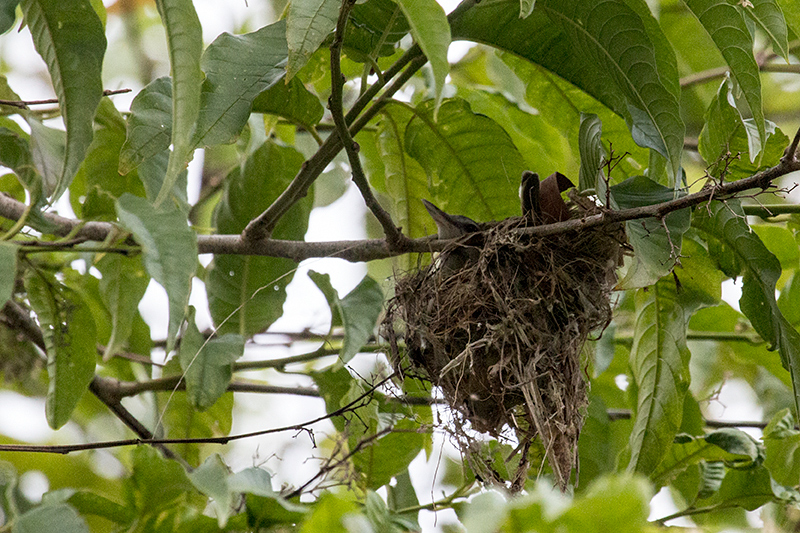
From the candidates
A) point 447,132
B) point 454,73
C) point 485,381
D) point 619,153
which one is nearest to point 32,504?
point 485,381

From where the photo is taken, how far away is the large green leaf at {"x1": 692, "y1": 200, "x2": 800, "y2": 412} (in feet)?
3.58

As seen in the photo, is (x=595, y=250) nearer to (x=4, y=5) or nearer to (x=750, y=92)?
(x=750, y=92)

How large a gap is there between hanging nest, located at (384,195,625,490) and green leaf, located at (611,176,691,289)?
0.10 metres

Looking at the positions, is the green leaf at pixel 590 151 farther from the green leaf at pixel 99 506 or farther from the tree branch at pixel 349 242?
the green leaf at pixel 99 506

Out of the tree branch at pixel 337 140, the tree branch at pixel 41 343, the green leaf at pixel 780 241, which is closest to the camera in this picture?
the tree branch at pixel 337 140

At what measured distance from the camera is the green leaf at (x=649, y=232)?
0.95 metres

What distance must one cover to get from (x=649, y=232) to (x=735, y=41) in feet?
0.86

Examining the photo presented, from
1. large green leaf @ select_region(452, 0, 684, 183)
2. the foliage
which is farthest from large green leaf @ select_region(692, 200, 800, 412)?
large green leaf @ select_region(452, 0, 684, 183)

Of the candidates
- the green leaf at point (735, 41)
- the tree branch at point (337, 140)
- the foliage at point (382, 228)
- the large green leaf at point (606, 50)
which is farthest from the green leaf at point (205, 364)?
the green leaf at point (735, 41)

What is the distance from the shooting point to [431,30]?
71 centimetres

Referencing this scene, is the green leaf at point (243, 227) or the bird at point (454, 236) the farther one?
the green leaf at point (243, 227)

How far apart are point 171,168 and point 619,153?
797mm

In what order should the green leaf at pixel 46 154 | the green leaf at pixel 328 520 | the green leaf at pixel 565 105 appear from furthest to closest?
the green leaf at pixel 565 105, the green leaf at pixel 46 154, the green leaf at pixel 328 520

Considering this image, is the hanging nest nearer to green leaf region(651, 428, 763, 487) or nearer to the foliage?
the foliage
